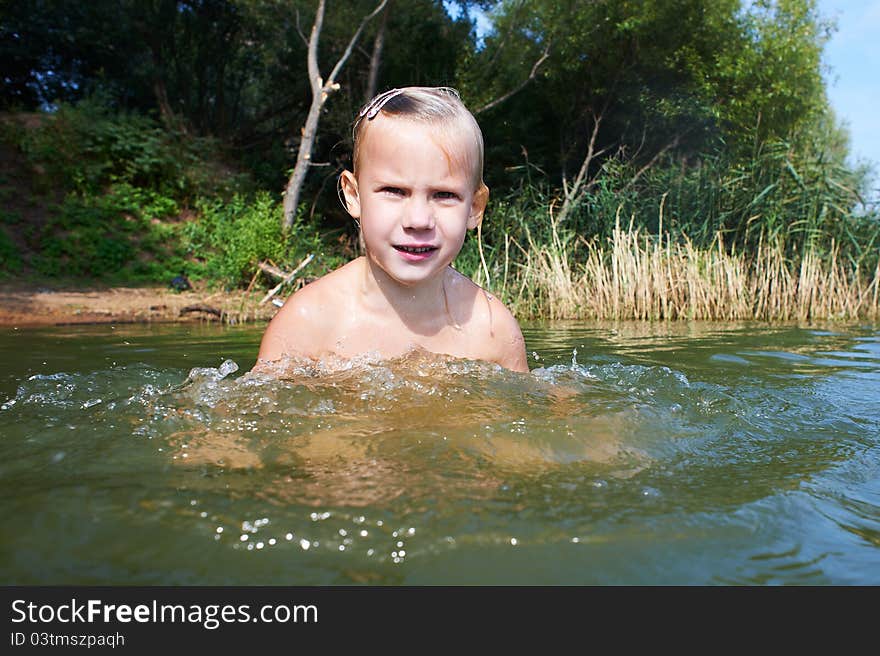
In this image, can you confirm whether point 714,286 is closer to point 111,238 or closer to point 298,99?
point 111,238

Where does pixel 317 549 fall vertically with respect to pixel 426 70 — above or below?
below

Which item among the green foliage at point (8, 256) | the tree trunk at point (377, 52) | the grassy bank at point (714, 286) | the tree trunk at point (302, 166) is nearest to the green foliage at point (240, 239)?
the tree trunk at point (302, 166)

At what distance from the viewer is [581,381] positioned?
8.96 ft

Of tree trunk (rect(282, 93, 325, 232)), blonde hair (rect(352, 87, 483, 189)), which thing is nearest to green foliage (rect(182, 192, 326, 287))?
tree trunk (rect(282, 93, 325, 232))

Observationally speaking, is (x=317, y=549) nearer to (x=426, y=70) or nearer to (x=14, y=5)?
(x=426, y=70)

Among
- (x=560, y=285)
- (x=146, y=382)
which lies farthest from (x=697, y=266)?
(x=146, y=382)

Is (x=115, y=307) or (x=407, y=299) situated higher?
(x=407, y=299)

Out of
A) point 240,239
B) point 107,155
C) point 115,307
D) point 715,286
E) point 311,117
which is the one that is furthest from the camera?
point 107,155

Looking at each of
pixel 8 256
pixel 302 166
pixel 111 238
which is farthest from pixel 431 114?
pixel 111 238

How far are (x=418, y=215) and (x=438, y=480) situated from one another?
1077 mm

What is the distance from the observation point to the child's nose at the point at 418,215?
2.35 metres

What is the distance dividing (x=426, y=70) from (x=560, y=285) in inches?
334

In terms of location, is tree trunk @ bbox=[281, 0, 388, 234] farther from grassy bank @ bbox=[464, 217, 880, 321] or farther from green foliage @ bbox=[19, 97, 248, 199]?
grassy bank @ bbox=[464, 217, 880, 321]

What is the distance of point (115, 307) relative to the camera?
819cm
